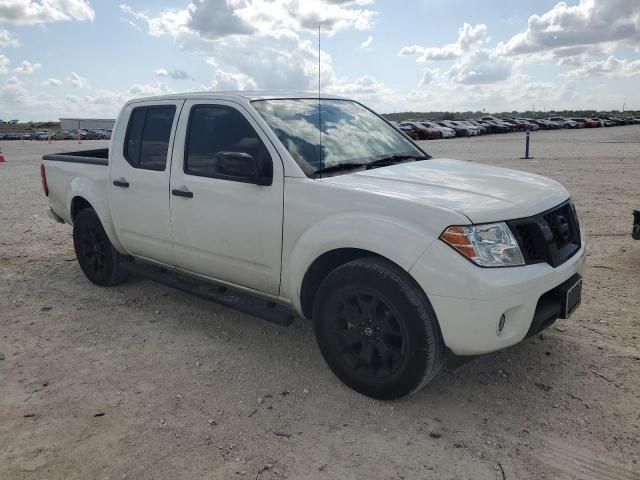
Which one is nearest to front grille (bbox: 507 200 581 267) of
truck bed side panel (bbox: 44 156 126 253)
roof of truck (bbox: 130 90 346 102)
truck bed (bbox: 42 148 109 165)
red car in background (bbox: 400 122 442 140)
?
roof of truck (bbox: 130 90 346 102)

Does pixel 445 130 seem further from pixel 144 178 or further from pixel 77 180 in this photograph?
pixel 144 178

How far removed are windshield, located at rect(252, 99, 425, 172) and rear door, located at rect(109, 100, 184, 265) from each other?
39.2 inches

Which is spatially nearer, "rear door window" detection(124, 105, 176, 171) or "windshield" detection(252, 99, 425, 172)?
"windshield" detection(252, 99, 425, 172)

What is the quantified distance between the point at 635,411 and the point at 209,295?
9.55 feet

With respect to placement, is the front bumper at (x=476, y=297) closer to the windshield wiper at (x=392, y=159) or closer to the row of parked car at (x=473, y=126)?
the windshield wiper at (x=392, y=159)

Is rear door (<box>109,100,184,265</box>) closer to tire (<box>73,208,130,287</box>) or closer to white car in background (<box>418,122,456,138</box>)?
tire (<box>73,208,130,287</box>)

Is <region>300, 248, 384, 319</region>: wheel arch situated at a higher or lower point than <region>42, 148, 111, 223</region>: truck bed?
lower

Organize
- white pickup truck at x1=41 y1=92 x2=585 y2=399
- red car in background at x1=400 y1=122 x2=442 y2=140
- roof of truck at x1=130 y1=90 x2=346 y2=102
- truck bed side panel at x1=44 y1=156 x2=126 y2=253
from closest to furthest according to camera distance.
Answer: white pickup truck at x1=41 y1=92 x2=585 y2=399, roof of truck at x1=130 y1=90 x2=346 y2=102, truck bed side panel at x1=44 y1=156 x2=126 y2=253, red car in background at x1=400 y1=122 x2=442 y2=140

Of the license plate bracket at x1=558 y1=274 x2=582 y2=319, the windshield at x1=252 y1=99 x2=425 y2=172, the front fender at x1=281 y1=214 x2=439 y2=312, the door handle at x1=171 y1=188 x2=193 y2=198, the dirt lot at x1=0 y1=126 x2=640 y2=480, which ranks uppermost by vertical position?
the windshield at x1=252 y1=99 x2=425 y2=172

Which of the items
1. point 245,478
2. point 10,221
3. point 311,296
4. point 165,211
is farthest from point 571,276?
point 10,221

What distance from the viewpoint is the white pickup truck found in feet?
9.34

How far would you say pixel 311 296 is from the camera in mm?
3531

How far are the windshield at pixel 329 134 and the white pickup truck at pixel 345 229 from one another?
0.05 ft

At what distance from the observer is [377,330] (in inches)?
123
